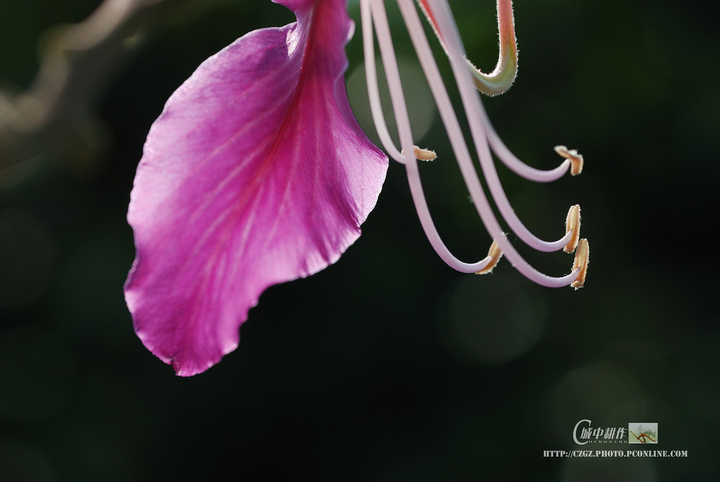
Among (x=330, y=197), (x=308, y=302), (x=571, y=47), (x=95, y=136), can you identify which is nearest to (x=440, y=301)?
(x=308, y=302)

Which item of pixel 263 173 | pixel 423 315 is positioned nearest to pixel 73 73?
pixel 263 173

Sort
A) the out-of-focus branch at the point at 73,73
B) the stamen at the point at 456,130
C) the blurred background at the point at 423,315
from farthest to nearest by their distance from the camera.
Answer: the blurred background at the point at 423,315
the out-of-focus branch at the point at 73,73
the stamen at the point at 456,130

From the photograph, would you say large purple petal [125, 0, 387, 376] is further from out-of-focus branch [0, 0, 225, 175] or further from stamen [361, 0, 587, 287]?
out-of-focus branch [0, 0, 225, 175]

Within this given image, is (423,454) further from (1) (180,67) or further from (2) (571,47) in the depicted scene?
(1) (180,67)

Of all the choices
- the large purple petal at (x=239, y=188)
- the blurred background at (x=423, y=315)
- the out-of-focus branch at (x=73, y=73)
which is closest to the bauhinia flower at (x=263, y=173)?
the large purple petal at (x=239, y=188)

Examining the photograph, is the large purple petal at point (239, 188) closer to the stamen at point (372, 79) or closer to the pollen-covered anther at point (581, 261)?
the stamen at point (372, 79)
